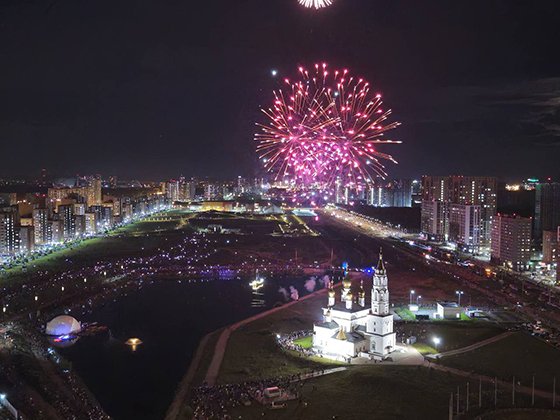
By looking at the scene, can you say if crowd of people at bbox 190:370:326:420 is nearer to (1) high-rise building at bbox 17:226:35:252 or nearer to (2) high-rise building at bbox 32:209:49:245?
(1) high-rise building at bbox 17:226:35:252

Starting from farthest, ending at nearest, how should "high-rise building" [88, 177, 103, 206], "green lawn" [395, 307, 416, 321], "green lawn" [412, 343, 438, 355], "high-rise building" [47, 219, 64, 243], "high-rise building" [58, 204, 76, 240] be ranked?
1. "high-rise building" [88, 177, 103, 206]
2. "high-rise building" [58, 204, 76, 240]
3. "high-rise building" [47, 219, 64, 243]
4. "green lawn" [395, 307, 416, 321]
5. "green lawn" [412, 343, 438, 355]

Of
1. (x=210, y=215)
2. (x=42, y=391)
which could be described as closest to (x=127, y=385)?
(x=42, y=391)

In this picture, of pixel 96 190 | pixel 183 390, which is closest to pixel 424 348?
pixel 183 390

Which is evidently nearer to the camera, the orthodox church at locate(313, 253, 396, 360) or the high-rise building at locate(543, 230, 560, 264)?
the orthodox church at locate(313, 253, 396, 360)

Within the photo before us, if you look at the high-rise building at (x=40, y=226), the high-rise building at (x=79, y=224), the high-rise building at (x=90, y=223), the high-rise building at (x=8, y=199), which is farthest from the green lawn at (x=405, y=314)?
the high-rise building at (x=8, y=199)

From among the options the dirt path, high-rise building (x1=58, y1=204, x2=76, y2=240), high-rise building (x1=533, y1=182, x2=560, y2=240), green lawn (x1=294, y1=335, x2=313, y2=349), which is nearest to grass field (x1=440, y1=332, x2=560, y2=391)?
green lawn (x1=294, y1=335, x2=313, y2=349)

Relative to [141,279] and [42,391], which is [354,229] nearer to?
[141,279]

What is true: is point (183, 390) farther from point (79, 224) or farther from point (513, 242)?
point (79, 224)
